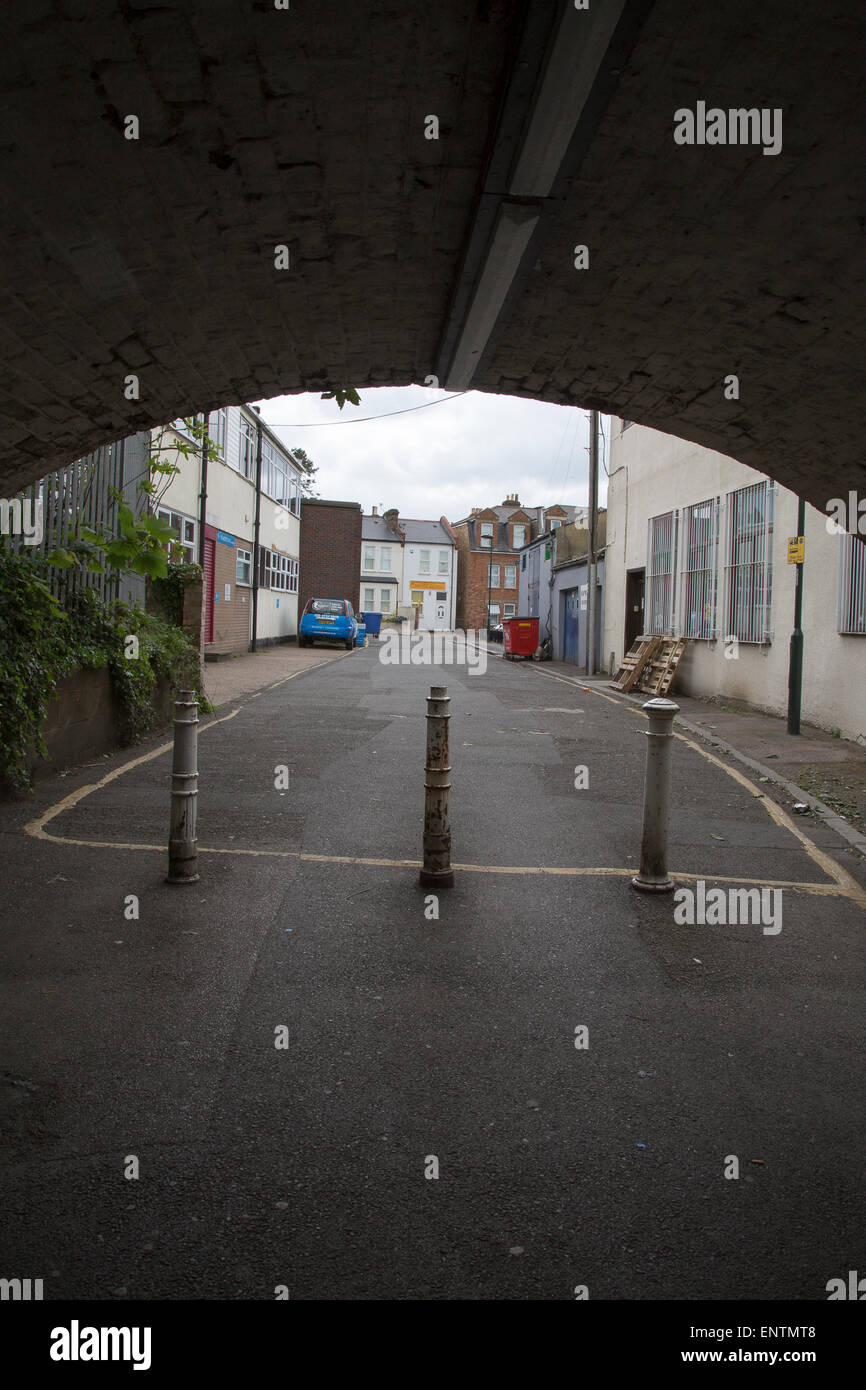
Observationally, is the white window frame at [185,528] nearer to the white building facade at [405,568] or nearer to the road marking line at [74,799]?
the road marking line at [74,799]

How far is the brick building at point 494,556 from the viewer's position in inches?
3024

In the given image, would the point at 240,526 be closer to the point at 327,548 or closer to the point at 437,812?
the point at 327,548

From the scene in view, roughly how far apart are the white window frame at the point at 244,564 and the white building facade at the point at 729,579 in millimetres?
10881

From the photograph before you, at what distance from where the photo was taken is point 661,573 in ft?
69.1

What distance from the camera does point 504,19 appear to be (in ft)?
9.19

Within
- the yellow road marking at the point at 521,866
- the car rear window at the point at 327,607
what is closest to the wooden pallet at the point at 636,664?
the yellow road marking at the point at 521,866

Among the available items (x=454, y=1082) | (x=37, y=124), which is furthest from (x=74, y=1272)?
(x=37, y=124)

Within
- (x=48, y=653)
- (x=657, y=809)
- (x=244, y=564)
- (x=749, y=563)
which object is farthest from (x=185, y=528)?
(x=657, y=809)

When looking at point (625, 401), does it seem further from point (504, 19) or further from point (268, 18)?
point (268, 18)

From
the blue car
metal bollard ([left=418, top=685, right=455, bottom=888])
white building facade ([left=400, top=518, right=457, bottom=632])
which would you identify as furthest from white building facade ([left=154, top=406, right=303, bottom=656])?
white building facade ([left=400, top=518, right=457, bottom=632])

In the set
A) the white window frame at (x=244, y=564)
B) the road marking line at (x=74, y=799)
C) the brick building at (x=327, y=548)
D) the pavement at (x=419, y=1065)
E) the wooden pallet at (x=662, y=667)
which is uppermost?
the brick building at (x=327, y=548)

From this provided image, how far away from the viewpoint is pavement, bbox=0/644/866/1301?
8.59 ft

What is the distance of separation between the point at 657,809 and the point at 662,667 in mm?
13771

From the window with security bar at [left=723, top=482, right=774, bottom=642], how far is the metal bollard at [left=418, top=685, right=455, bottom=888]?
35.8 feet
